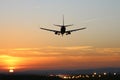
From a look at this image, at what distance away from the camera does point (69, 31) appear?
166875 millimetres

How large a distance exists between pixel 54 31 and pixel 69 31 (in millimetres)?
5947

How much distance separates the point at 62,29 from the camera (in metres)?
171

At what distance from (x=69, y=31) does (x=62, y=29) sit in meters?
4.92

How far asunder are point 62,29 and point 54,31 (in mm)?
3689

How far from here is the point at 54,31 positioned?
16900cm
